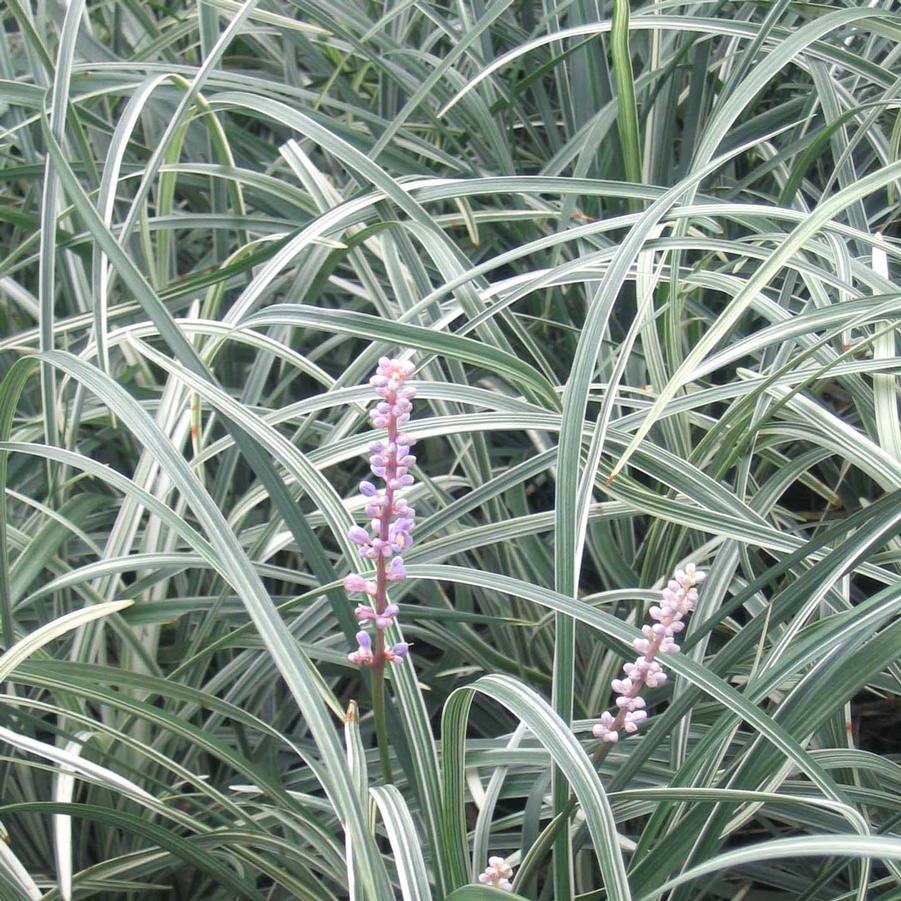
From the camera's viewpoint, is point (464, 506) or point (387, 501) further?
point (464, 506)

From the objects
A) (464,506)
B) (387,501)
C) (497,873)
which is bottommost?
(497,873)

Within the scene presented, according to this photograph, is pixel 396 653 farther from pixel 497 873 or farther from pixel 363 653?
pixel 497 873

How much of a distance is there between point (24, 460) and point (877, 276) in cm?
109

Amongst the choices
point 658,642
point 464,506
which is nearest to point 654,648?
point 658,642

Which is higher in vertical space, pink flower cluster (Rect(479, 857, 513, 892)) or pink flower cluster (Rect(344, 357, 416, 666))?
pink flower cluster (Rect(344, 357, 416, 666))

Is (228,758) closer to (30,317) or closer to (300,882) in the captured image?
(300,882)

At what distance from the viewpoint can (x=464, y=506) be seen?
1047 mm

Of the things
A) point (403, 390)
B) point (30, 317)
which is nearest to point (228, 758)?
point (403, 390)

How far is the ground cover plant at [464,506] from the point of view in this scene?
85cm

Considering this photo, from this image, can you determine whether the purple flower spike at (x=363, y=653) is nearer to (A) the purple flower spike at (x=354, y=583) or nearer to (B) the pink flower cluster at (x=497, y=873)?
(A) the purple flower spike at (x=354, y=583)

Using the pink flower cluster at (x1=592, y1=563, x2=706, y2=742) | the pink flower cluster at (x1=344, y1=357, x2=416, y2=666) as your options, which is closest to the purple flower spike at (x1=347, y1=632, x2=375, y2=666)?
the pink flower cluster at (x1=344, y1=357, x2=416, y2=666)

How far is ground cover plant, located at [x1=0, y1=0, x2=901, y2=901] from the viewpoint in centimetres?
85

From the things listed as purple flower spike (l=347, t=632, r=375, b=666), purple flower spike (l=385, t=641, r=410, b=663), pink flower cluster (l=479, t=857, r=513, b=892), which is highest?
purple flower spike (l=347, t=632, r=375, b=666)

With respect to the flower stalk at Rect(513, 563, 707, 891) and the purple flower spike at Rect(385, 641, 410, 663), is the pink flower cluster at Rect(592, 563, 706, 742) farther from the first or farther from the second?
the purple flower spike at Rect(385, 641, 410, 663)
